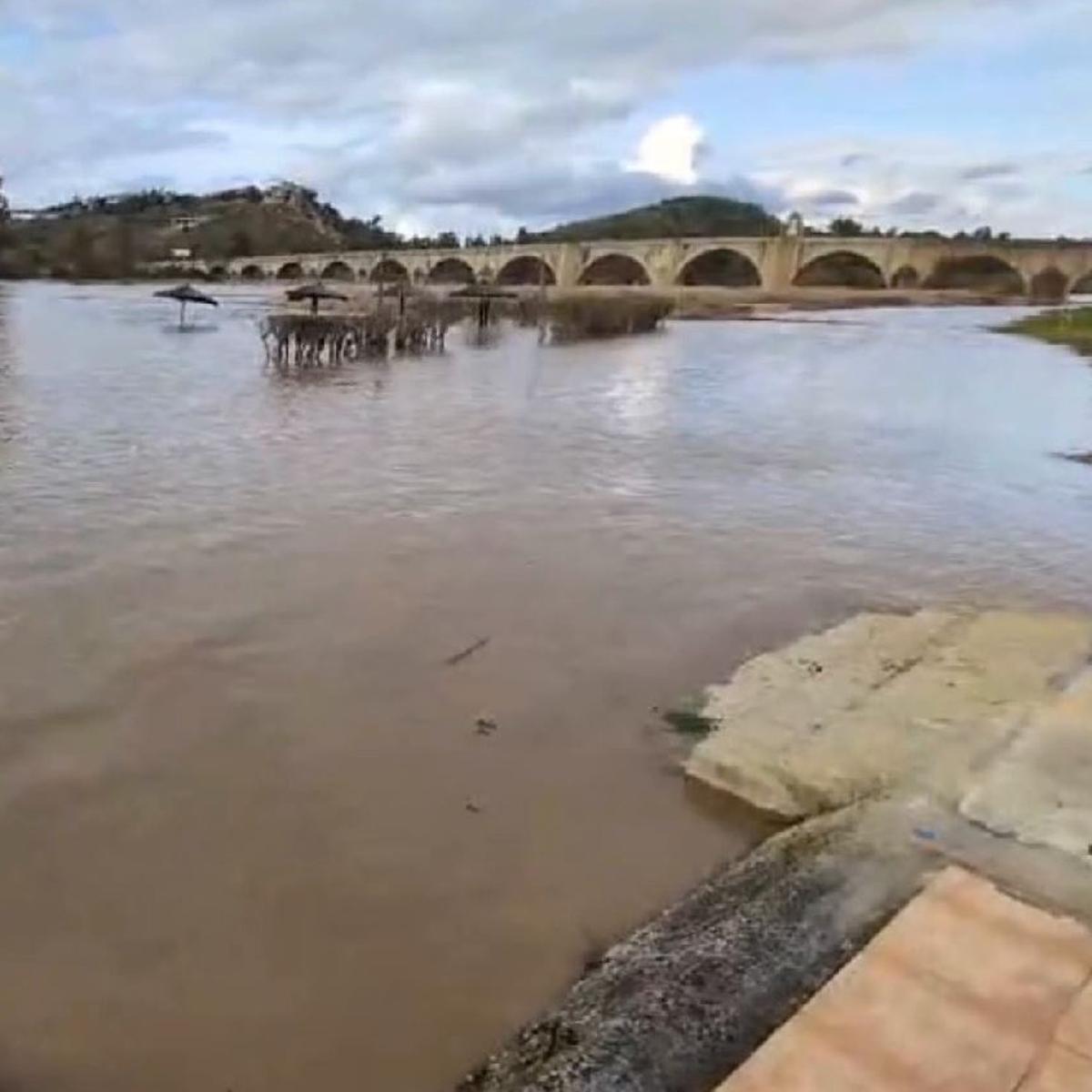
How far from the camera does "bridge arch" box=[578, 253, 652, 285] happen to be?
103m

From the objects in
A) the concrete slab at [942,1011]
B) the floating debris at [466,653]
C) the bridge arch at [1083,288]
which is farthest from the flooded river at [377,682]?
the bridge arch at [1083,288]

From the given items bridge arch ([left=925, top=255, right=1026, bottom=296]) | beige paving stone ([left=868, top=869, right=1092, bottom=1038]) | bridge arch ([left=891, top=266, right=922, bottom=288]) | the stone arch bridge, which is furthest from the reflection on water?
bridge arch ([left=925, top=255, right=1026, bottom=296])

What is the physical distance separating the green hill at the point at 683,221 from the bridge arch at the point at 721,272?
765 inches

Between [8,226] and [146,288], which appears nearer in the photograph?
[146,288]

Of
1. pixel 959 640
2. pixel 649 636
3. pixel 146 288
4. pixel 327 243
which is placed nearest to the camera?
pixel 959 640

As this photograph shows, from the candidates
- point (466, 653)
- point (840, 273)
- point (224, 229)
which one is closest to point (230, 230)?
point (224, 229)

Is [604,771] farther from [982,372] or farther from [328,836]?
[982,372]

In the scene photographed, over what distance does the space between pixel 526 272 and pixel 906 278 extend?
35078 millimetres

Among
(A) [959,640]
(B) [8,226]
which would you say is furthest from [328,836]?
(B) [8,226]

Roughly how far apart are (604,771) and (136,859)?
2737mm

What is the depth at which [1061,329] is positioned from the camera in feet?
190

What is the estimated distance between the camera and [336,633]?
9711mm

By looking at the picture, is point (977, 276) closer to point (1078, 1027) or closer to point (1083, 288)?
point (1083, 288)

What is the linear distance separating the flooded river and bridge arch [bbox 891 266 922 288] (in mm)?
79444
